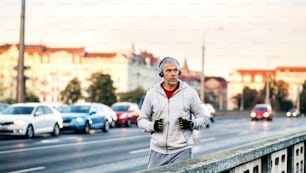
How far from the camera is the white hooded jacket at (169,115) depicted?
7094 mm

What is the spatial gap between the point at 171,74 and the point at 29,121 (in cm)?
2329

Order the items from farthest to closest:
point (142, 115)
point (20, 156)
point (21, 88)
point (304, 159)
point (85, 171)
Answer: point (21, 88), point (20, 156), point (85, 171), point (304, 159), point (142, 115)

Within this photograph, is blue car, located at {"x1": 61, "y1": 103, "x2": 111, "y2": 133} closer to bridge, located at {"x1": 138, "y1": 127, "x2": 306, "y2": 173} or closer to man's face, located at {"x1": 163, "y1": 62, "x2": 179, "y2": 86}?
bridge, located at {"x1": 138, "y1": 127, "x2": 306, "y2": 173}

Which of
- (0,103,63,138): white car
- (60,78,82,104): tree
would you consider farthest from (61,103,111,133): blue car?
(60,78,82,104): tree

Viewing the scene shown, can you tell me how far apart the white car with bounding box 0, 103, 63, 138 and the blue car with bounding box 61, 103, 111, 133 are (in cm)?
208

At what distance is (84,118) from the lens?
35531 millimetres

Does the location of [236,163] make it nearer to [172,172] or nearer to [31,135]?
[172,172]

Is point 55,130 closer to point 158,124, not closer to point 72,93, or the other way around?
point 158,124

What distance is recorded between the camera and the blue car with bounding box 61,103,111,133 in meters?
35.2

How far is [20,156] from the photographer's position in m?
20.0

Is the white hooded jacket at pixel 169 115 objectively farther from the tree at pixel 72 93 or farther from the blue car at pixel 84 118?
the tree at pixel 72 93

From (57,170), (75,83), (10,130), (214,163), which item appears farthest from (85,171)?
(75,83)

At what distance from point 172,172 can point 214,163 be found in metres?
1.00

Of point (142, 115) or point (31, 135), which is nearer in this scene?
point (142, 115)
